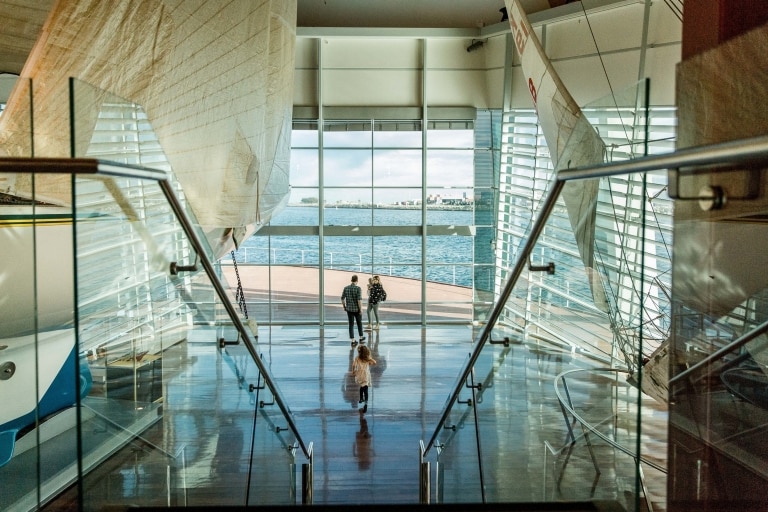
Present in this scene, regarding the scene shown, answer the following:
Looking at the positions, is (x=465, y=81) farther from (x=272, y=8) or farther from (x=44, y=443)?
(x=44, y=443)

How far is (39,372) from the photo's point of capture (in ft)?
8.59

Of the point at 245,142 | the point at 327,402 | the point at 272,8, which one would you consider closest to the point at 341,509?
the point at 245,142

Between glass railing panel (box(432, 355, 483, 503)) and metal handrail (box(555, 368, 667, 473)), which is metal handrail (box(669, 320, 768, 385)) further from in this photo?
glass railing panel (box(432, 355, 483, 503))

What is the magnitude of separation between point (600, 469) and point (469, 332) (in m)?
12.6

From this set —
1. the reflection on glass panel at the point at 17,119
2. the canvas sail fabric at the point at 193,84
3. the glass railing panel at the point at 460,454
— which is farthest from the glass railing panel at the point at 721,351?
the reflection on glass panel at the point at 17,119

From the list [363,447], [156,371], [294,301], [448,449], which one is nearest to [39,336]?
[156,371]

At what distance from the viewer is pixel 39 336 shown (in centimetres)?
266

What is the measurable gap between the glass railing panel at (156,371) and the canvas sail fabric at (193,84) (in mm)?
367

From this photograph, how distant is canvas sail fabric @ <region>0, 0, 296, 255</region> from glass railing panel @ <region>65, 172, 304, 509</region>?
37 cm

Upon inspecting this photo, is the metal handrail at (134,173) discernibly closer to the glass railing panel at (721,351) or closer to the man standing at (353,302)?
the glass railing panel at (721,351)

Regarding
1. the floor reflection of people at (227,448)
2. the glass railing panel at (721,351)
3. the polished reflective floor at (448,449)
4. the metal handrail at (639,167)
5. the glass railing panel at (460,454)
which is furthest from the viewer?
the glass railing panel at (460,454)

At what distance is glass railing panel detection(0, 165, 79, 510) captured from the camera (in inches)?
80.7

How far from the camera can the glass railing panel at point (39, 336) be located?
2049 mm

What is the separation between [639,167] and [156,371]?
2345mm
